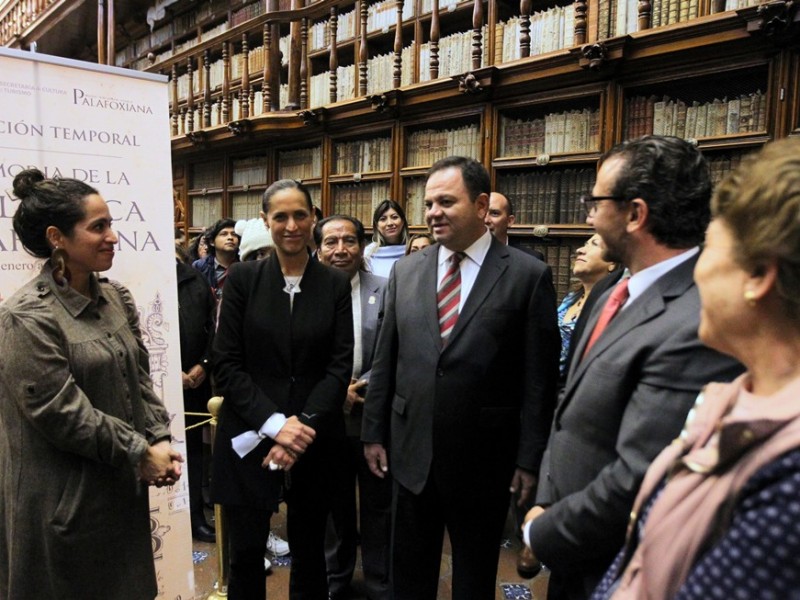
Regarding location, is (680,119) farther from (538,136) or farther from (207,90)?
(207,90)

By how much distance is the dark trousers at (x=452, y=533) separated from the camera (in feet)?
5.24

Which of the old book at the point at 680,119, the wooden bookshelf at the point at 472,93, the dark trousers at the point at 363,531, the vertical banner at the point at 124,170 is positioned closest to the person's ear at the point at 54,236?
the vertical banner at the point at 124,170

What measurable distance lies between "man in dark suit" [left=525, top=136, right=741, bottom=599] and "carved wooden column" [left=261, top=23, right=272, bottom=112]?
178 inches

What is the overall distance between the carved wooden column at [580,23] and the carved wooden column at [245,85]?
310 cm

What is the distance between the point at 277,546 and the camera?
2.58 m

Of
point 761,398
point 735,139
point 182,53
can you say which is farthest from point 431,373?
point 182,53

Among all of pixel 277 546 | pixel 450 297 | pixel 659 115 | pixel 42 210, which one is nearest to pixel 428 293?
pixel 450 297

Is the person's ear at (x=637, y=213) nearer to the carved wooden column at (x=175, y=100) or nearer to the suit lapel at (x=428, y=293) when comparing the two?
the suit lapel at (x=428, y=293)

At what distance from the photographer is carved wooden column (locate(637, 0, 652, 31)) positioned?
2899 mm

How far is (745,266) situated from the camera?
0.67m

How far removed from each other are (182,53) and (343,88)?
8.09ft

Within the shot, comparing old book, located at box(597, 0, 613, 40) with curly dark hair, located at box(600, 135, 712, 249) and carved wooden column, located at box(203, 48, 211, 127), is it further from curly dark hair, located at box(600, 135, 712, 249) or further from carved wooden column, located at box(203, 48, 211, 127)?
carved wooden column, located at box(203, 48, 211, 127)

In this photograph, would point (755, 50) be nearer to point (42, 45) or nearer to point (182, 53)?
point (182, 53)

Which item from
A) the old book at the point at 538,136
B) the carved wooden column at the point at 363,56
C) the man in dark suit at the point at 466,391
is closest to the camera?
the man in dark suit at the point at 466,391
